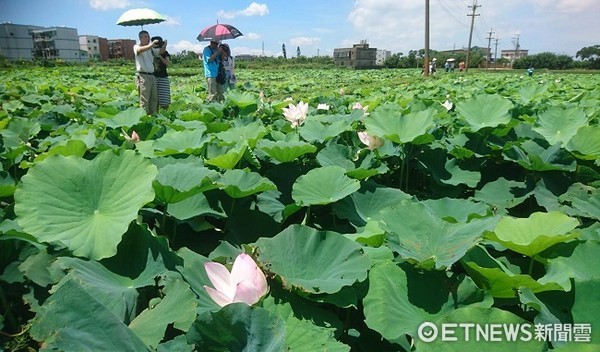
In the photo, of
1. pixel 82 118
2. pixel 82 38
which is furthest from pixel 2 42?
pixel 82 118

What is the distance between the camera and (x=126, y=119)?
2.08 metres

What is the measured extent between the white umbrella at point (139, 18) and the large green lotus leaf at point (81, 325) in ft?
21.0

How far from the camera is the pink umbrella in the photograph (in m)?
6.49

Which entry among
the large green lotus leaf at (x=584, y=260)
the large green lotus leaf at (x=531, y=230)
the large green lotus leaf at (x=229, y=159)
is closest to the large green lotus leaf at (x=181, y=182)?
the large green lotus leaf at (x=229, y=159)

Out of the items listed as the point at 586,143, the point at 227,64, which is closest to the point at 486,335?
the point at 586,143

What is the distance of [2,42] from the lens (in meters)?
44.2

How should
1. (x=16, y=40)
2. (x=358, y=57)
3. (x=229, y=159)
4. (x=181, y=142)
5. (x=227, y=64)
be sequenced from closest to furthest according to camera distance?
1. (x=229, y=159)
2. (x=181, y=142)
3. (x=227, y=64)
4. (x=16, y=40)
5. (x=358, y=57)

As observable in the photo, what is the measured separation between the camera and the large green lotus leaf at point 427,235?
2.39ft

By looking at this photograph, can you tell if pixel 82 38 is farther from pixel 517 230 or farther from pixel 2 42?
pixel 517 230

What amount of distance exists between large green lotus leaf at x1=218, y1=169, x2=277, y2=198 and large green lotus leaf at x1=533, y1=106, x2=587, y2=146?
1.18 meters

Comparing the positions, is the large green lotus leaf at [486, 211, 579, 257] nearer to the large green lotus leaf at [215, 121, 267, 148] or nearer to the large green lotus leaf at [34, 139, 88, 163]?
the large green lotus leaf at [215, 121, 267, 148]

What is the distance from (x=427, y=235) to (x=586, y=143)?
2.97 feet

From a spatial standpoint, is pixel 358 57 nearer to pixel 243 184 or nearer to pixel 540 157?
pixel 540 157

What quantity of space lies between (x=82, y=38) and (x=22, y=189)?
7278 centimetres
